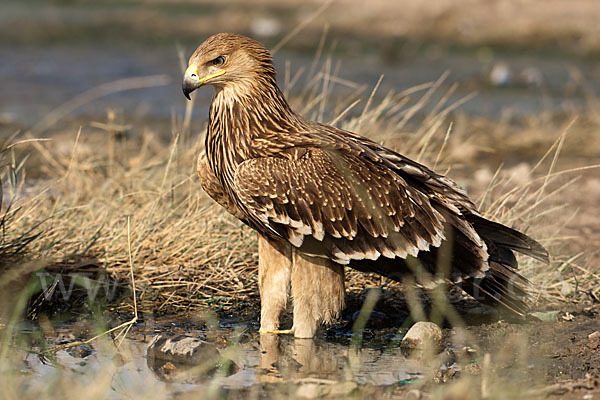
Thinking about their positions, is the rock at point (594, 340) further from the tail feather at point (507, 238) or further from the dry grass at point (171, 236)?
the dry grass at point (171, 236)

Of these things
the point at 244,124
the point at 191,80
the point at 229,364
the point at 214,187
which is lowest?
the point at 229,364

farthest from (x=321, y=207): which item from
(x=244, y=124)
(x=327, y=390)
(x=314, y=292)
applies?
(x=327, y=390)

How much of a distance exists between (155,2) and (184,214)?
59.2ft

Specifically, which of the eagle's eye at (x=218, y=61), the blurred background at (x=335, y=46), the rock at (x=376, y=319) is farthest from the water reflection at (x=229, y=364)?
the blurred background at (x=335, y=46)

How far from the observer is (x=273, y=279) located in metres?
5.21

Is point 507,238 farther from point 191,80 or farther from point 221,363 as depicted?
point 191,80

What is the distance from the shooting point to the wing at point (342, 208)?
491 cm

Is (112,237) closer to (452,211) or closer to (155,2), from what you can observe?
(452,211)

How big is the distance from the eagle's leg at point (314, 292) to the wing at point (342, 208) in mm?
127

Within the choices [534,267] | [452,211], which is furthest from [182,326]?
[534,267]

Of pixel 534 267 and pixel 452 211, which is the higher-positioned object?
pixel 452 211

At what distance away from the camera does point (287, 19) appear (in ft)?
69.6

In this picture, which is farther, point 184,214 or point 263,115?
point 184,214

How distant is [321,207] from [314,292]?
45 cm
